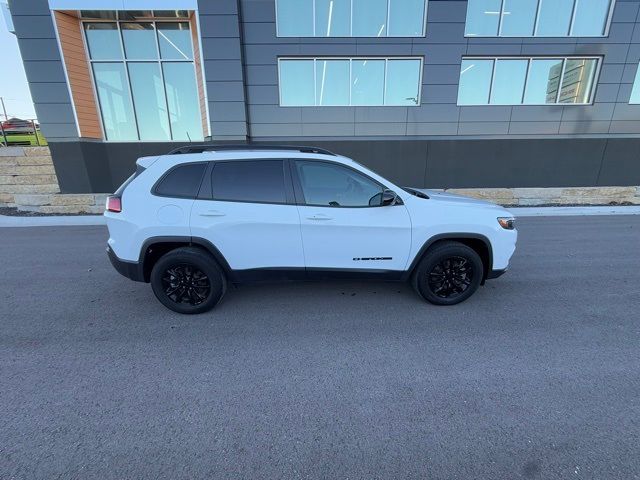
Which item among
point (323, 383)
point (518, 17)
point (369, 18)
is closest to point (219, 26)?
point (369, 18)

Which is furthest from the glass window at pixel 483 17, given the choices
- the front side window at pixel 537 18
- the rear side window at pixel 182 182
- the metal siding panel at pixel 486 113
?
the rear side window at pixel 182 182

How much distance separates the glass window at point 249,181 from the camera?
341 cm

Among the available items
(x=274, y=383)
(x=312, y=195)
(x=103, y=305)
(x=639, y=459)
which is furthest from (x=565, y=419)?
(x=103, y=305)

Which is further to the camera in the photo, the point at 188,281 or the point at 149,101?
the point at 149,101

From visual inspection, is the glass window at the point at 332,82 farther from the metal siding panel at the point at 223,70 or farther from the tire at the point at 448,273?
the tire at the point at 448,273

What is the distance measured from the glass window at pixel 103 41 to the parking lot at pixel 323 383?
324 inches

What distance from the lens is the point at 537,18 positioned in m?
9.36

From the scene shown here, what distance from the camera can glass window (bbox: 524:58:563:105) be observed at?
32.0 ft

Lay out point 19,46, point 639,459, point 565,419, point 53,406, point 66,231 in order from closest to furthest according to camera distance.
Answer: point 639,459 → point 565,419 → point 53,406 → point 66,231 → point 19,46

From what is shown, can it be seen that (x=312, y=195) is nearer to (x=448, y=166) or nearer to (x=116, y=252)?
(x=116, y=252)

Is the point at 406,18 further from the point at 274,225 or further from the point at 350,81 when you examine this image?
the point at 274,225

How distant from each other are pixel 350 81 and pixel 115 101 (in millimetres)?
7475

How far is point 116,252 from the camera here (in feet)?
11.4

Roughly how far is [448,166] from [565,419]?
9182 mm
